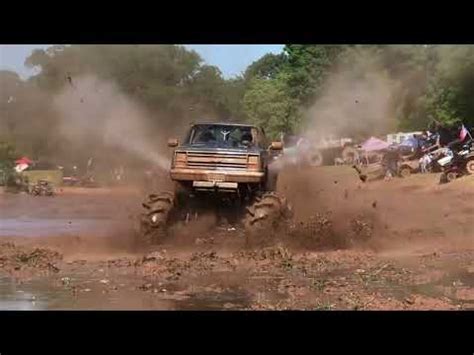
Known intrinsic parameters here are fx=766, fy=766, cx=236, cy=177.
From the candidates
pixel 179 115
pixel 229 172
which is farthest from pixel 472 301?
A: pixel 179 115

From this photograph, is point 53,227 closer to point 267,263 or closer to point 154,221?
point 154,221

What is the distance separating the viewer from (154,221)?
14.0 m

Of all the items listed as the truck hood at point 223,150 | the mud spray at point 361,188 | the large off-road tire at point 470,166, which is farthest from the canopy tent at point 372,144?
the truck hood at point 223,150

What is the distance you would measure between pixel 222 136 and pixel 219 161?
0.87m

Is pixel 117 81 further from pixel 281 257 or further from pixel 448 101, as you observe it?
pixel 281 257

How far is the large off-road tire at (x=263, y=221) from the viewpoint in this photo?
44.2 ft

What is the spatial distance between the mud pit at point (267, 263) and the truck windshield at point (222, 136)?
147 centimetres

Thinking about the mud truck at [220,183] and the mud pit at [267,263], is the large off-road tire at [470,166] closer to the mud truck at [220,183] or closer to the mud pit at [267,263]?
the mud pit at [267,263]

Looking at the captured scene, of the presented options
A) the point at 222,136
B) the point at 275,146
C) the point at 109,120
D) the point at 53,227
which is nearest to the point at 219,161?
the point at 222,136

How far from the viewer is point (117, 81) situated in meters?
33.4

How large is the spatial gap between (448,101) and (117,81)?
1626 centimetres

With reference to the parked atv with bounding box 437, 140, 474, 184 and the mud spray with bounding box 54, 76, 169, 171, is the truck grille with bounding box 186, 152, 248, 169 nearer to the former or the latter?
the mud spray with bounding box 54, 76, 169, 171

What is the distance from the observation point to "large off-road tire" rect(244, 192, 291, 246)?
A: 44.2ft
